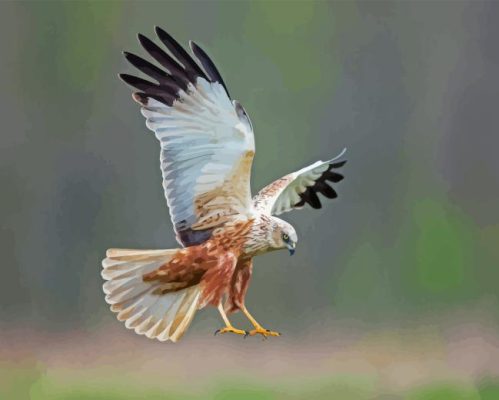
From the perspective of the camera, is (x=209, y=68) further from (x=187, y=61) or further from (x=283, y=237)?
(x=283, y=237)

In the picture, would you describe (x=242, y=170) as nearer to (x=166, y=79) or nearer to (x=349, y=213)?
(x=166, y=79)

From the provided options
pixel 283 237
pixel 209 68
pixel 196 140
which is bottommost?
pixel 283 237

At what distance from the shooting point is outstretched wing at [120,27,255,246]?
7.43 feet

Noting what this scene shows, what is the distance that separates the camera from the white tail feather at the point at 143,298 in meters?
2.27

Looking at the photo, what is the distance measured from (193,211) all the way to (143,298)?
0.63 ft

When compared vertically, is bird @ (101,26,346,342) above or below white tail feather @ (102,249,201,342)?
above

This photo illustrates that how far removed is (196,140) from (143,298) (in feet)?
1.04

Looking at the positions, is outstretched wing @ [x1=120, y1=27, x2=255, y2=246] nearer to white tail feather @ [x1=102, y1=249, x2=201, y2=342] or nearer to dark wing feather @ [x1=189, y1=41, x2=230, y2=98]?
dark wing feather @ [x1=189, y1=41, x2=230, y2=98]

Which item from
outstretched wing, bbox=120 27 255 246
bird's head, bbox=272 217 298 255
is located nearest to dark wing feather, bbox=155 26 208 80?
outstretched wing, bbox=120 27 255 246

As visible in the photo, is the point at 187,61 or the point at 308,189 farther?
the point at 308,189

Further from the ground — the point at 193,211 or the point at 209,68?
the point at 209,68

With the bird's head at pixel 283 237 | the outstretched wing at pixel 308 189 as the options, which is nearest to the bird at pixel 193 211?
the bird's head at pixel 283 237

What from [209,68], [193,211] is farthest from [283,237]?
[209,68]

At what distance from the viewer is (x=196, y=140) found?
7.51ft
